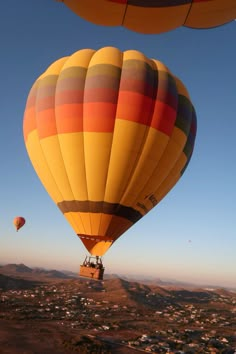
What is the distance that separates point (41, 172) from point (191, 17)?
13.4m

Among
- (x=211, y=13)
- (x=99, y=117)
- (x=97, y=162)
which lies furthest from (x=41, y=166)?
(x=211, y=13)

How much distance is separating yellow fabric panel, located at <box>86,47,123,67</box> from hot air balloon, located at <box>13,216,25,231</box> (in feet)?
125

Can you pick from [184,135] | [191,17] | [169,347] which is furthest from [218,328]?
[191,17]

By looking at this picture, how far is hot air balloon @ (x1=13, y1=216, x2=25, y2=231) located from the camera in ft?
168

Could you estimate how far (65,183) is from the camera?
17.2 metres

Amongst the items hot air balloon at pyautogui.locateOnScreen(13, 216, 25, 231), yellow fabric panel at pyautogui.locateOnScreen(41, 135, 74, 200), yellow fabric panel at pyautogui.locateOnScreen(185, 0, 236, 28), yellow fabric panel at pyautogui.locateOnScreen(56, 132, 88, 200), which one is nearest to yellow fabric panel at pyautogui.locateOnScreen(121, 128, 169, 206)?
yellow fabric panel at pyautogui.locateOnScreen(56, 132, 88, 200)

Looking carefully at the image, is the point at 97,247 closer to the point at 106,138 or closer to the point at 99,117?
the point at 106,138

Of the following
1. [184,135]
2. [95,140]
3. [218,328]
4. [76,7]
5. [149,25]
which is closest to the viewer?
[76,7]

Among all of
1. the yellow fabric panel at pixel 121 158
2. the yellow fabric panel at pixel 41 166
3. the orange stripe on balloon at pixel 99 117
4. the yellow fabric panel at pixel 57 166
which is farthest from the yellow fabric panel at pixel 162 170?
the yellow fabric panel at pixel 41 166

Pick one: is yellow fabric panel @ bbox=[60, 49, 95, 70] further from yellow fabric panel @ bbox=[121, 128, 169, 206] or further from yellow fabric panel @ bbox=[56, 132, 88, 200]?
yellow fabric panel @ bbox=[121, 128, 169, 206]

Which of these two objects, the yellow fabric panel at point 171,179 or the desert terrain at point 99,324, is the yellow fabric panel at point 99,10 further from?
the desert terrain at point 99,324

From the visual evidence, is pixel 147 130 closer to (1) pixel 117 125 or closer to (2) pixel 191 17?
(1) pixel 117 125

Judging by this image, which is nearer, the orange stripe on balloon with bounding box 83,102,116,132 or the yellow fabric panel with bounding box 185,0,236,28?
the yellow fabric panel with bounding box 185,0,236,28

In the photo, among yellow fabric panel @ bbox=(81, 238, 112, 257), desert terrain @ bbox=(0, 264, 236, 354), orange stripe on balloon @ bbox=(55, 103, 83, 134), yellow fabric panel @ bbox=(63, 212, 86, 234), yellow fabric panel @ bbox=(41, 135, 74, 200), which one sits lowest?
desert terrain @ bbox=(0, 264, 236, 354)
